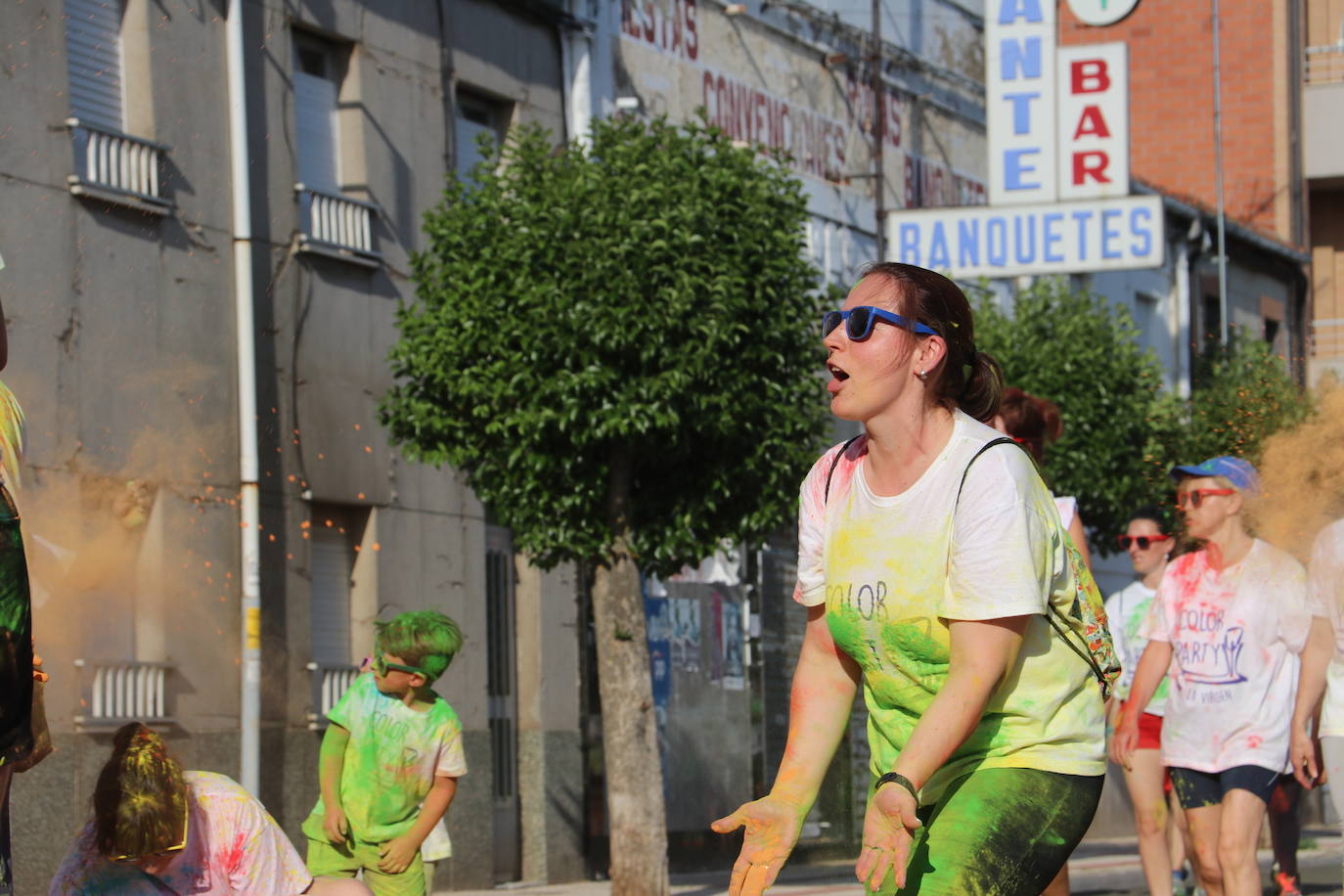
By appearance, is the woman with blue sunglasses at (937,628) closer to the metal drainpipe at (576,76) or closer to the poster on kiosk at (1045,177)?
the metal drainpipe at (576,76)

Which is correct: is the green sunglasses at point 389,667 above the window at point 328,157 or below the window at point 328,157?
below

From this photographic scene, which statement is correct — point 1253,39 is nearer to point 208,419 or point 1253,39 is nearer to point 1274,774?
point 208,419

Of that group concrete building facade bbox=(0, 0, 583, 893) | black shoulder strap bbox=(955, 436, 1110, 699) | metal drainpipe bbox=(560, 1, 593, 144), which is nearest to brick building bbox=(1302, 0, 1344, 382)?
metal drainpipe bbox=(560, 1, 593, 144)

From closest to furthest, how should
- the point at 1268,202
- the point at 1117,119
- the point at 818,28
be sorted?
the point at 1117,119
the point at 818,28
the point at 1268,202

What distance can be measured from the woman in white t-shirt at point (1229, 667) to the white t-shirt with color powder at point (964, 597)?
4518 millimetres

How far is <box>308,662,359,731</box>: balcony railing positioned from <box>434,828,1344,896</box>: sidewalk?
1.71 m

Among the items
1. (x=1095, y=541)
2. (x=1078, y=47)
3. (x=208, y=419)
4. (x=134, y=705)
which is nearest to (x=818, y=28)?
(x=1078, y=47)

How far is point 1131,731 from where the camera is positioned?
32.1ft

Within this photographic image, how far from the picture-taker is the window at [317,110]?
16547 millimetres

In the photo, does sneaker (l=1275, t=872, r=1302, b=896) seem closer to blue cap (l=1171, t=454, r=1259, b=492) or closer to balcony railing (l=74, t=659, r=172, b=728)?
blue cap (l=1171, t=454, r=1259, b=492)

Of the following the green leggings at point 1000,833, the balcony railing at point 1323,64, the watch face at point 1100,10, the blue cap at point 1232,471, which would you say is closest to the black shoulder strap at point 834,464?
the green leggings at point 1000,833

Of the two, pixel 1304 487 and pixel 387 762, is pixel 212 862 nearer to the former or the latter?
pixel 387 762

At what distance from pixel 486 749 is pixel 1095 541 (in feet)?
26.8

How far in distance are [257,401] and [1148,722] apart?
6.74 metres
